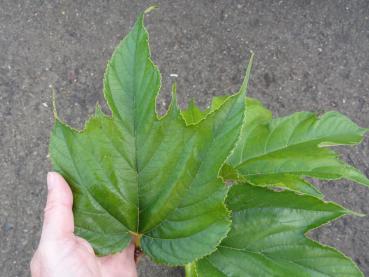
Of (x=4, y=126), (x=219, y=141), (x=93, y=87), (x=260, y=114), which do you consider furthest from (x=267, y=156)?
(x=4, y=126)

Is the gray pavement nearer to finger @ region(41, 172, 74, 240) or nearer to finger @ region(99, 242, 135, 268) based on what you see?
finger @ region(99, 242, 135, 268)

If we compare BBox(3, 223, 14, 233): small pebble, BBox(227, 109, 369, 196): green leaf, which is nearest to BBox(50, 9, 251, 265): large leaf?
BBox(227, 109, 369, 196): green leaf

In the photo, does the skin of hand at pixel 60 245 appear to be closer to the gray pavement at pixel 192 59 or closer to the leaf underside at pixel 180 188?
the leaf underside at pixel 180 188

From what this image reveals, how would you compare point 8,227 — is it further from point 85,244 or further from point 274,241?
point 274,241

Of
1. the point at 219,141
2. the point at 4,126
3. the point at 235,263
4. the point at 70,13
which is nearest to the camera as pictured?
the point at 219,141

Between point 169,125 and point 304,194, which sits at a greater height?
point 169,125

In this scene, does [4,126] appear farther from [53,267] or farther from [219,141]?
[219,141]
